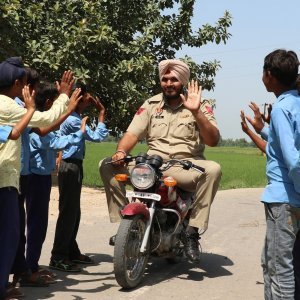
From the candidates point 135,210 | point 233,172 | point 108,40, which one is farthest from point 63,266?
point 233,172

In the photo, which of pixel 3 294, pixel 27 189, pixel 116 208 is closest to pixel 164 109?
pixel 116 208

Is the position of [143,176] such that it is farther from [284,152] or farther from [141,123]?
[284,152]

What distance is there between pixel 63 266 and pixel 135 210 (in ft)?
3.95

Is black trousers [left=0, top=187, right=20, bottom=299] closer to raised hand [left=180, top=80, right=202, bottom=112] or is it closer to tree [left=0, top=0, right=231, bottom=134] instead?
raised hand [left=180, top=80, right=202, bottom=112]

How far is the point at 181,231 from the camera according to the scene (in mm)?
5832

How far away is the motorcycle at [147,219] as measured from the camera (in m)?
5.20

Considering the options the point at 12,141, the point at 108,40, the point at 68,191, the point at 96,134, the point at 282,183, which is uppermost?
the point at 108,40

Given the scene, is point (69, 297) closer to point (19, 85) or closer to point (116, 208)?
point (116, 208)

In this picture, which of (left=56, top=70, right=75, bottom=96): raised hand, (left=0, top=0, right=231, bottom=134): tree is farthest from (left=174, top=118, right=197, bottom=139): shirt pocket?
(left=0, top=0, right=231, bottom=134): tree

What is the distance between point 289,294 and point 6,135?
7.06ft

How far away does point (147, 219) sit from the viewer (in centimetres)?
545

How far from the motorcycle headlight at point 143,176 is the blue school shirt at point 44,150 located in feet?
2.27

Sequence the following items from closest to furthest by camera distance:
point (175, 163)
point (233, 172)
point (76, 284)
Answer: point (76, 284) → point (175, 163) → point (233, 172)

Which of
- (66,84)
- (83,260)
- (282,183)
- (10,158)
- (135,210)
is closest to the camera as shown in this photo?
(282,183)
